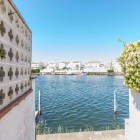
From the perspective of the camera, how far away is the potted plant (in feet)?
20.9

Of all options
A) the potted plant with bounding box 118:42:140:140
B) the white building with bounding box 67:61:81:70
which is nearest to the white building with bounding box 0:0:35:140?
the potted plant with bounding box 118:42:140:140

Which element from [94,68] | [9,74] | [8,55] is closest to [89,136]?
[9,74]

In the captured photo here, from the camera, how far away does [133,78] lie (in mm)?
6449

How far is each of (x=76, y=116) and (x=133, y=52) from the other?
21946 mm

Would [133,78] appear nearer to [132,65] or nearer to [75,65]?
[132,65]

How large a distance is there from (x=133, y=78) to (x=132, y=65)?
0.45 m

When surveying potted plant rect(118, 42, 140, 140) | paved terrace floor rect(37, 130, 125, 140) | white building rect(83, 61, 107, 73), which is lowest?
paved terrace floor rect(37, 130, 125, 140)

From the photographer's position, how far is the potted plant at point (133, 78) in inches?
250

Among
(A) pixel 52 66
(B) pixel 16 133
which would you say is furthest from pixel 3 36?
(A) pixel 52 66

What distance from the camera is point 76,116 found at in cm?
2708

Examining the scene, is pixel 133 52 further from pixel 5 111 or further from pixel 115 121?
pixel 115 121

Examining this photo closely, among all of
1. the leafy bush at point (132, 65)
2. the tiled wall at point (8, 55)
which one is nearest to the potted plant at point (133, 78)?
the leafy bush at point (132, 65)

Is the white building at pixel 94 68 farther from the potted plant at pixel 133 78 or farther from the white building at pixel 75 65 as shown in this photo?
the potted plant at pixel 133 78

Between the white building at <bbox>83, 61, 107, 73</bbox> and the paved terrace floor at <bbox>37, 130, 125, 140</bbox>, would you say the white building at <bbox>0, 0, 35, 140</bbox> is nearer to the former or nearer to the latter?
the paved terrace floor at <bbox>37, 130, 125, 140</bbox>
